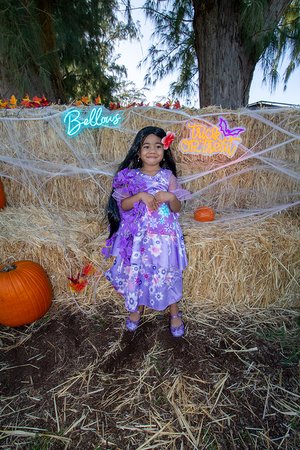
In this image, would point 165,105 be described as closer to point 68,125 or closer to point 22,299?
point 68,125

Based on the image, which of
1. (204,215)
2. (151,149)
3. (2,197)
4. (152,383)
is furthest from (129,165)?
(2,197)

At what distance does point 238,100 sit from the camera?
12.9ft

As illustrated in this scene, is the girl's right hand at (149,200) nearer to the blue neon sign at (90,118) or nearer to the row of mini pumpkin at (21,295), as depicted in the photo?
the row of mini pumpkin at (21,295)

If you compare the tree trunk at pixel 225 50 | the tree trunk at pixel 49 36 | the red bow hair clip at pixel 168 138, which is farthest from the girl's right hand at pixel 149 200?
the tree trunk at pixel 49 36

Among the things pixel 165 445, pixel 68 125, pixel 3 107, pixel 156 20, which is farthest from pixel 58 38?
pixel 165 445

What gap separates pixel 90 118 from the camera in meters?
2.69

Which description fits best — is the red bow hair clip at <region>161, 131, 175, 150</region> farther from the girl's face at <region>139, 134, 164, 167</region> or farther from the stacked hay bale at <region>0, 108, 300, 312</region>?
the stacked hay bale at <region>0, 108, 300, 312</region>

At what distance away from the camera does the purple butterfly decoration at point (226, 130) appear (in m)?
2.47

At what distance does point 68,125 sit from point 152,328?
2.17 m

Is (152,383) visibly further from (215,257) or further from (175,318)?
(215,257)

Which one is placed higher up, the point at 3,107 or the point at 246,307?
the point at 3,107

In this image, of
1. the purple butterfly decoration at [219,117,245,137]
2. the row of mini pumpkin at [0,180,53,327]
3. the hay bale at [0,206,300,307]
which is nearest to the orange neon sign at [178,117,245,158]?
the purple butterfly decoration at [219,117,245,137]

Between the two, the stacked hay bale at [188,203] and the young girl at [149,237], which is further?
the stacked hay bale at [188,203]

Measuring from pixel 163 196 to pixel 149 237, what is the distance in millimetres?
300
